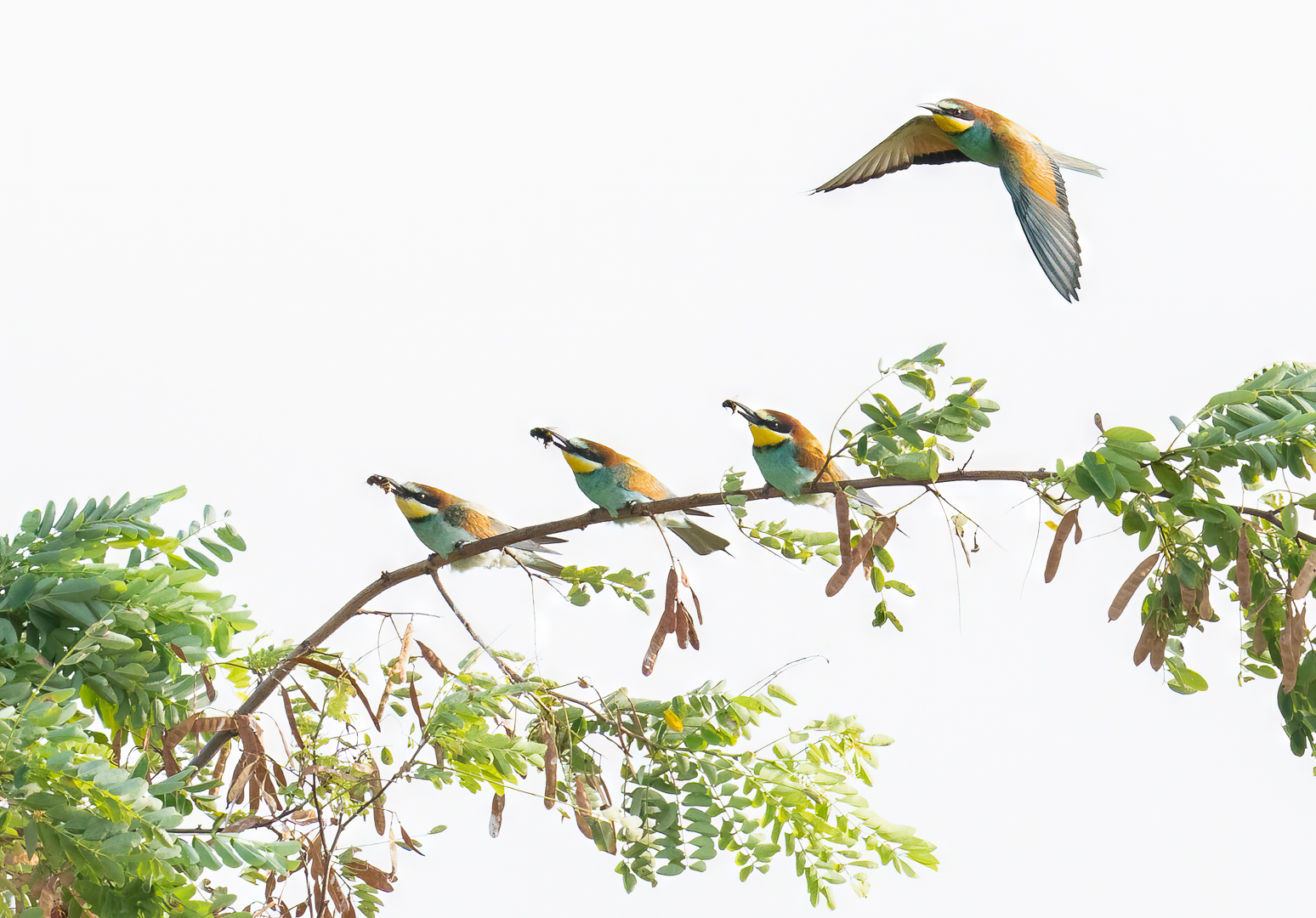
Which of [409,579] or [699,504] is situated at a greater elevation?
[699,504]

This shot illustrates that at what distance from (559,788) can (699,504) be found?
0.44 m

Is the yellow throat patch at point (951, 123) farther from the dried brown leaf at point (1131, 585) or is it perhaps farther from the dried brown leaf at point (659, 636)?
the dried brown leaf at point (659, 636)

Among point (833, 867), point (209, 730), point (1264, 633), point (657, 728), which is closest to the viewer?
point (1264, 633)

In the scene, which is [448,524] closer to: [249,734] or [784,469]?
[249,734]

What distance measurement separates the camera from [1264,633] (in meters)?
→ 1.22

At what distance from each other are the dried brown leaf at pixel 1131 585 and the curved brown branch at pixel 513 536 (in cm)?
15

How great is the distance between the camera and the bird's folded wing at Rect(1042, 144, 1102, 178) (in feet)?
5.65

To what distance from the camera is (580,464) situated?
4.92 ft

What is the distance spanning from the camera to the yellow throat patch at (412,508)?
1592 millimetres

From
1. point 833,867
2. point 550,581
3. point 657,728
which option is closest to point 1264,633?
point 833,867

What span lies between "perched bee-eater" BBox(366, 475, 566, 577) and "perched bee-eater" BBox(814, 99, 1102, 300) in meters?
0.79

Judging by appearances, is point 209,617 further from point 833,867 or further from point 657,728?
point 833,867

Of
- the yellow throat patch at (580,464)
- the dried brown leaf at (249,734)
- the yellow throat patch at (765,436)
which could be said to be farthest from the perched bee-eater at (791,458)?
the dried brown leaf at (249,734)

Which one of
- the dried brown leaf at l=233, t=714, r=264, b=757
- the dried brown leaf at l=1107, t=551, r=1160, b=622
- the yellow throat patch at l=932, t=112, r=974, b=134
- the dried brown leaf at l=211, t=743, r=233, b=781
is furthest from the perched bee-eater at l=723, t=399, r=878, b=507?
the dried brown leaf at l=211, t=743, r=233, b=781
